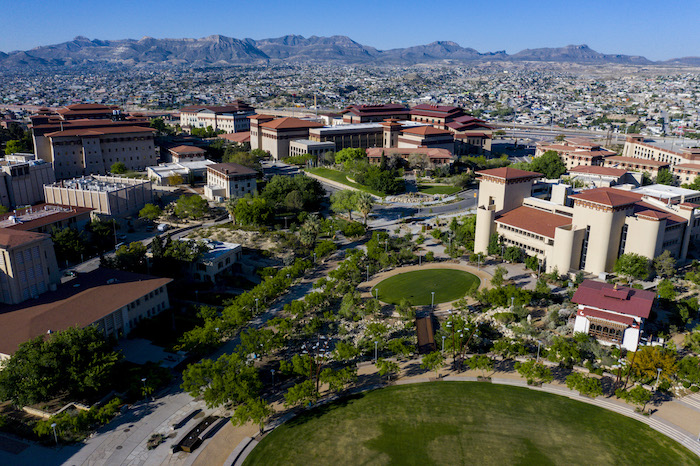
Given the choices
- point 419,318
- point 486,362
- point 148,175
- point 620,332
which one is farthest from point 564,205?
point 148,175

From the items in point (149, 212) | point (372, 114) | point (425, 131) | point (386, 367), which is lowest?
point (386, 367)

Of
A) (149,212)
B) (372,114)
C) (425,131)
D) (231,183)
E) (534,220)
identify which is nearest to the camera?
(534,220)

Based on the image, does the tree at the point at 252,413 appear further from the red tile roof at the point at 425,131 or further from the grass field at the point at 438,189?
the red tile roof at the point at 425,131

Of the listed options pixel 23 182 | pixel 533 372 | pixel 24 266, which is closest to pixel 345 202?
pixel 24 266

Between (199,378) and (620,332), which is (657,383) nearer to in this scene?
(620,332)

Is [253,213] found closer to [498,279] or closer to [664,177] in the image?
[498,279]
